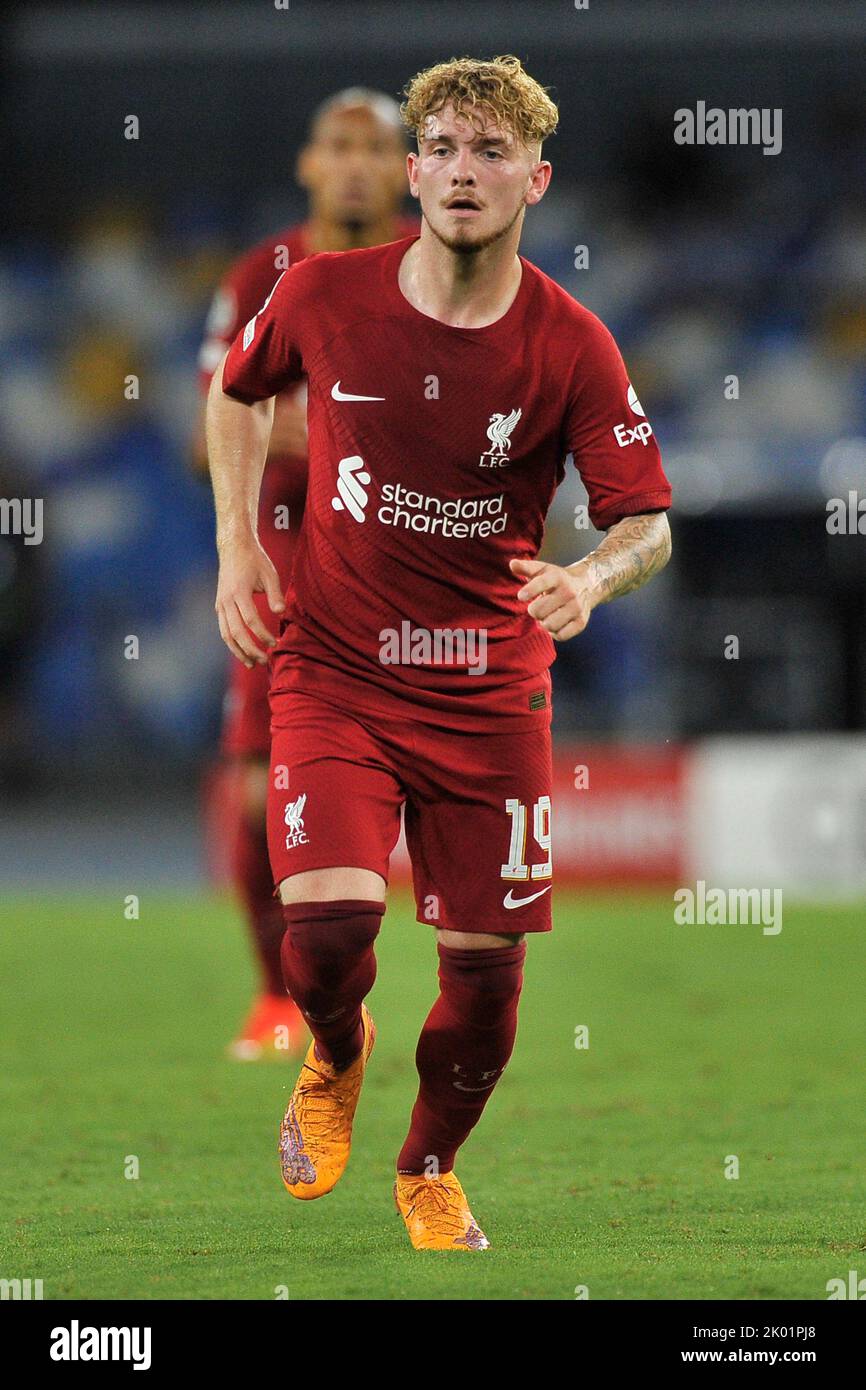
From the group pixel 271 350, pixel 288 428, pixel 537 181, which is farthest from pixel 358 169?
pixel 537 181

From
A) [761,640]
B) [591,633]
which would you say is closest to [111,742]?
[591,633]

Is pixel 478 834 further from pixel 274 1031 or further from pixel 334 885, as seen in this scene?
pixel 274 1031

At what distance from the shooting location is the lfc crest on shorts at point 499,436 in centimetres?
448

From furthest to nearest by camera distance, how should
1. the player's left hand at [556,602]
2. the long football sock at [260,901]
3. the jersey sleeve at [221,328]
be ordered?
the long football sock at [260,901]
the jersey sleeve at [221,328]
the player's left hand at [556,602]

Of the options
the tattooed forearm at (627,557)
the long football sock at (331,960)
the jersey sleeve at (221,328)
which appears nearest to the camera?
the tattooed forearm at (627,557)

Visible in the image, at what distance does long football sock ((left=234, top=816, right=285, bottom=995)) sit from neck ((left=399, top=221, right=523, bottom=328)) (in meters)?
3.04

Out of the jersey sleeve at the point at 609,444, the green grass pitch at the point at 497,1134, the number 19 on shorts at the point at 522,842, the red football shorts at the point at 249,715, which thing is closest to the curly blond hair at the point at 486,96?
the jersey sleeve at the point at 609,444

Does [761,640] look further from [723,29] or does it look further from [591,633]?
[723,29]

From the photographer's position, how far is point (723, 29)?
2230cm

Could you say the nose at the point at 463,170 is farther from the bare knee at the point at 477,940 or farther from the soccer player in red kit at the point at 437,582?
the bare knee at the point at 477,940

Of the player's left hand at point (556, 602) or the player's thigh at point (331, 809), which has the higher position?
the player's left hand at point (556, 602)

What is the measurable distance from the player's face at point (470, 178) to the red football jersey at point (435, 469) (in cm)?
23

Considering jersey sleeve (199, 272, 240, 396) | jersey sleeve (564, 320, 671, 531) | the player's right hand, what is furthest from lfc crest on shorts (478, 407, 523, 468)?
jersey sleeve (199, 272, 240, 396)
